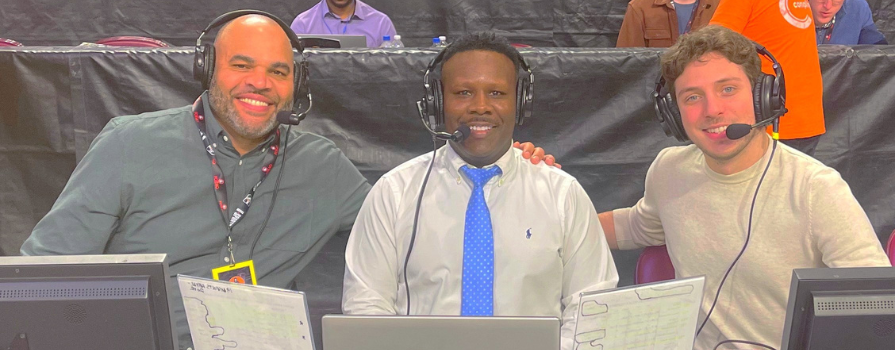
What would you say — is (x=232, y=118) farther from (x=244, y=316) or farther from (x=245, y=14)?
(x=244, y=316)

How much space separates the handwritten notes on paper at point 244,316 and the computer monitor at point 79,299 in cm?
6

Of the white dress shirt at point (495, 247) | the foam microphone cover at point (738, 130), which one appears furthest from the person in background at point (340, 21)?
the foam microphone cover at point (738, 130)

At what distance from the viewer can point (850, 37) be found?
447 centimetres

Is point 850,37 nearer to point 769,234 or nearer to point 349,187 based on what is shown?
point 769,234

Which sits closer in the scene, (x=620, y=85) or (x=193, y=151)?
(x=193, y=151)

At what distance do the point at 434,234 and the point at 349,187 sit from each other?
48 cm

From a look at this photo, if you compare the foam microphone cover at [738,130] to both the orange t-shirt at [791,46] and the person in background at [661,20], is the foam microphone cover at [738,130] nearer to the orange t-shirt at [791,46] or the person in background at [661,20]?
the orange t-shirt at [791,46]

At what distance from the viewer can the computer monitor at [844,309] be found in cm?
121

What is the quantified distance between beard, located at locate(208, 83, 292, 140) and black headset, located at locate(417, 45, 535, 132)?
18.8 inches

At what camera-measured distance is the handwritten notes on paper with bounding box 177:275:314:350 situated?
1.22 meters

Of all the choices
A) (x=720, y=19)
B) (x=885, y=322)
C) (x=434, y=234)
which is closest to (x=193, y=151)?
(x=434, y=234)

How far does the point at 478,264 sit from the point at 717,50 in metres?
0.83

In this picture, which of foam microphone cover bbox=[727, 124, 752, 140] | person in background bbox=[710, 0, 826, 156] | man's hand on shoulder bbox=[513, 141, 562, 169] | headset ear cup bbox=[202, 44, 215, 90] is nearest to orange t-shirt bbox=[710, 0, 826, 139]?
person in background bbox=[710, 0, 826, 156]

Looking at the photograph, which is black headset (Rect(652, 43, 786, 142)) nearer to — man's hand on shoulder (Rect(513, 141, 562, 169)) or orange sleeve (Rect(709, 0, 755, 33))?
man's hand on shoulder (Rect(513, 141, 562, 169))
